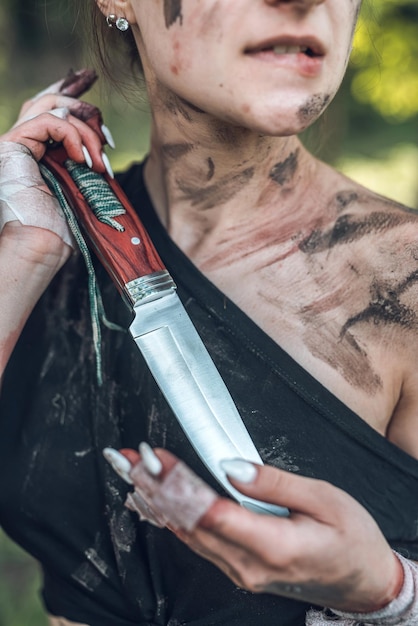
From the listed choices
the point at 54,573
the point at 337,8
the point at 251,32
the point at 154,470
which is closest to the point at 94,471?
the point at 54,573

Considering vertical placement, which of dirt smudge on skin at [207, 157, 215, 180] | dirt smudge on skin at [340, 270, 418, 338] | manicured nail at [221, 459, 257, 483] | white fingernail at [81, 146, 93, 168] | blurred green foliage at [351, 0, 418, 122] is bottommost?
blurred green foliage at [351, 0, 418, 122]

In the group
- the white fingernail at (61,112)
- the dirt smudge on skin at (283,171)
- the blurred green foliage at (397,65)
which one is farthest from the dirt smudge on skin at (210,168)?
the blurred green foliage at (397,65)

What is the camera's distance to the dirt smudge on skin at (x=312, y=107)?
59.6 inches

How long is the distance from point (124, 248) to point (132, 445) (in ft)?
1.45

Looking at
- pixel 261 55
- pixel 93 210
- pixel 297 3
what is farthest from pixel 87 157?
pixel 297 3

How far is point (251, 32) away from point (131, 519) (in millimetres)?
1037

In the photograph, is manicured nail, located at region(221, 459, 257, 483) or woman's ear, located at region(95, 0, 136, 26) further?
woman's ear, located at region(95, 0, 136, 26)

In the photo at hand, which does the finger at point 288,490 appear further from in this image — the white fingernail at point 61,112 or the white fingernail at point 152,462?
the white fingernail at point 61,112

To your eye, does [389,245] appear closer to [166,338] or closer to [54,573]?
[166,338]

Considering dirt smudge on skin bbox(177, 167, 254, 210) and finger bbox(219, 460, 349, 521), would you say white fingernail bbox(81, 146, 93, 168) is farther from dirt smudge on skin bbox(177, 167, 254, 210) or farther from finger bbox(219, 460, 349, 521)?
finger bbox(219, 460, 349, 521)

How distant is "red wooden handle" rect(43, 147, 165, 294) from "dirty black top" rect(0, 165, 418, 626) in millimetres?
128

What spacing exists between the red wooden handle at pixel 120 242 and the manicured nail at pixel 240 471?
0.54m

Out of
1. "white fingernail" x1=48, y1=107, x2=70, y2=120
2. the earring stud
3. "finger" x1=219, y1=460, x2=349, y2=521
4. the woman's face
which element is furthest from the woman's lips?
"finger" x1=219, y1=460, x2=349, y2=521

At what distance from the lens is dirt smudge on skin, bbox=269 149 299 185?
1789 mm
